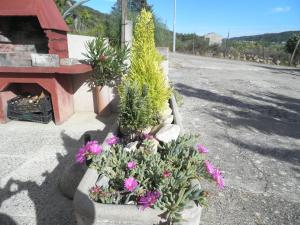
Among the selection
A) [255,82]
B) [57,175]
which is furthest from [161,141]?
[255,82]

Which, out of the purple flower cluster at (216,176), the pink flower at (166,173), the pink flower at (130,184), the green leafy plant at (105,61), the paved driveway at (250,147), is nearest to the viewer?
the pink flower at (130,184)

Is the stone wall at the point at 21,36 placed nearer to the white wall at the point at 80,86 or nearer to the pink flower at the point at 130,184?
the white wall at the point at 80,86

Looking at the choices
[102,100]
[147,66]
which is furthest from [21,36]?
[147,66]

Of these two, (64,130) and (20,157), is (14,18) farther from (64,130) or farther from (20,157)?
(20,157)

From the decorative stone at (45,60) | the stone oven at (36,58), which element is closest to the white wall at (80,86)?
the stone oven at (36,58)

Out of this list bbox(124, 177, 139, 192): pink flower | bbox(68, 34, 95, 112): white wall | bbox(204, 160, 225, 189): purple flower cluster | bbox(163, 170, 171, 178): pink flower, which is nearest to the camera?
bbox(124, 177, 139, 192): pink flower

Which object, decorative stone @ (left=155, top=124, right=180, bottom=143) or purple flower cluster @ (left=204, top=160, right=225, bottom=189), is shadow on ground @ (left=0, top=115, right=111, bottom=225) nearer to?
decorative stone @ (left=155, top=124, right=180, bottom=143)

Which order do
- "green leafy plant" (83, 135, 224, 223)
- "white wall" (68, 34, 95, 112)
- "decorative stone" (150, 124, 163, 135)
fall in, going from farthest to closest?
"white wall" (68, 34, 95, 112), "decorative stone" (150, 124, 163, 135), "green leafy plant" (83, 135, 224, 223)

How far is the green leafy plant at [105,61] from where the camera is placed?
19.4ft

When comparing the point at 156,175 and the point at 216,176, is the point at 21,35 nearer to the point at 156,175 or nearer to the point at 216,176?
the point at 156,175

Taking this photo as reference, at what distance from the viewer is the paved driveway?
10.2ft

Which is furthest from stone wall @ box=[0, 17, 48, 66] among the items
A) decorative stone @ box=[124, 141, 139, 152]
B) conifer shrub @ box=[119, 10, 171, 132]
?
decorative stone @ box=[124, 141, 139, 152]

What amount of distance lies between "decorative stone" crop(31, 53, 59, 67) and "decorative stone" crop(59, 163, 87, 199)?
8.41 feet

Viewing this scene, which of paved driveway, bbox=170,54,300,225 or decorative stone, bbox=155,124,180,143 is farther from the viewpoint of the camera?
decorative stone, bbox=155,124,180,143
